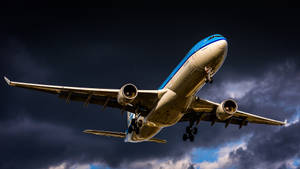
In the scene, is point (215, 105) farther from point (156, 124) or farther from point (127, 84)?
point (127, 84)

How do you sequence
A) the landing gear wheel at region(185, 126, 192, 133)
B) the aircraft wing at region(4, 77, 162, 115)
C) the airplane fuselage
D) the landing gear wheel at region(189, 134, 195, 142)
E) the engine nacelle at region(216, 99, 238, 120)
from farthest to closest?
1. the landing gear wheel at region(185, 126, 192, 133)
2. the landing gear wheel at region(189, 134, 195, 142)
3. the engine nacelle at region(216, 99, 238, 120)
4. the aircraft wing at region(4, 77, 162, 115)
5. the airplane fuselage

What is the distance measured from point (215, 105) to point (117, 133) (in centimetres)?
1088

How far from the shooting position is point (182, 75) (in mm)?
23594

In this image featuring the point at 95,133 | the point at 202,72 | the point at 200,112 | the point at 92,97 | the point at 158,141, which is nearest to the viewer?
the point at 202,72

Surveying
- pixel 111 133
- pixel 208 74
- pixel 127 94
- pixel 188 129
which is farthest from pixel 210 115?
pixel 111 133

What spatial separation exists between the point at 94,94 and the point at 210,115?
435 inches

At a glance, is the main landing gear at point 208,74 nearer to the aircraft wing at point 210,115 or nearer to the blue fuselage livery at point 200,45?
the blue fuselage livery at point 200,45

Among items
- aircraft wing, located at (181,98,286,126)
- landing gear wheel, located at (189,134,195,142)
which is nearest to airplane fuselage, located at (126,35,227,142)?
aircraft wing, located at (181,98,286,126)

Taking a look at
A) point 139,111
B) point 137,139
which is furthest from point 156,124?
point 137,139

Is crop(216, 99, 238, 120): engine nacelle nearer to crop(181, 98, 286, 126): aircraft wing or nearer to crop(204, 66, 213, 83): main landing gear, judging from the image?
crop(181, 98, 286, 126): aircraft wing

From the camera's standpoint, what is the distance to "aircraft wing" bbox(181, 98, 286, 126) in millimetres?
28756

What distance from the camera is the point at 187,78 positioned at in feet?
76.6

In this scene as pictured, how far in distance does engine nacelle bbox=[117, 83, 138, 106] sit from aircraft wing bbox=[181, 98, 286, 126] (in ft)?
18.7

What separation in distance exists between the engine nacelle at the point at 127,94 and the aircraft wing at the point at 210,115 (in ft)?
18.7
